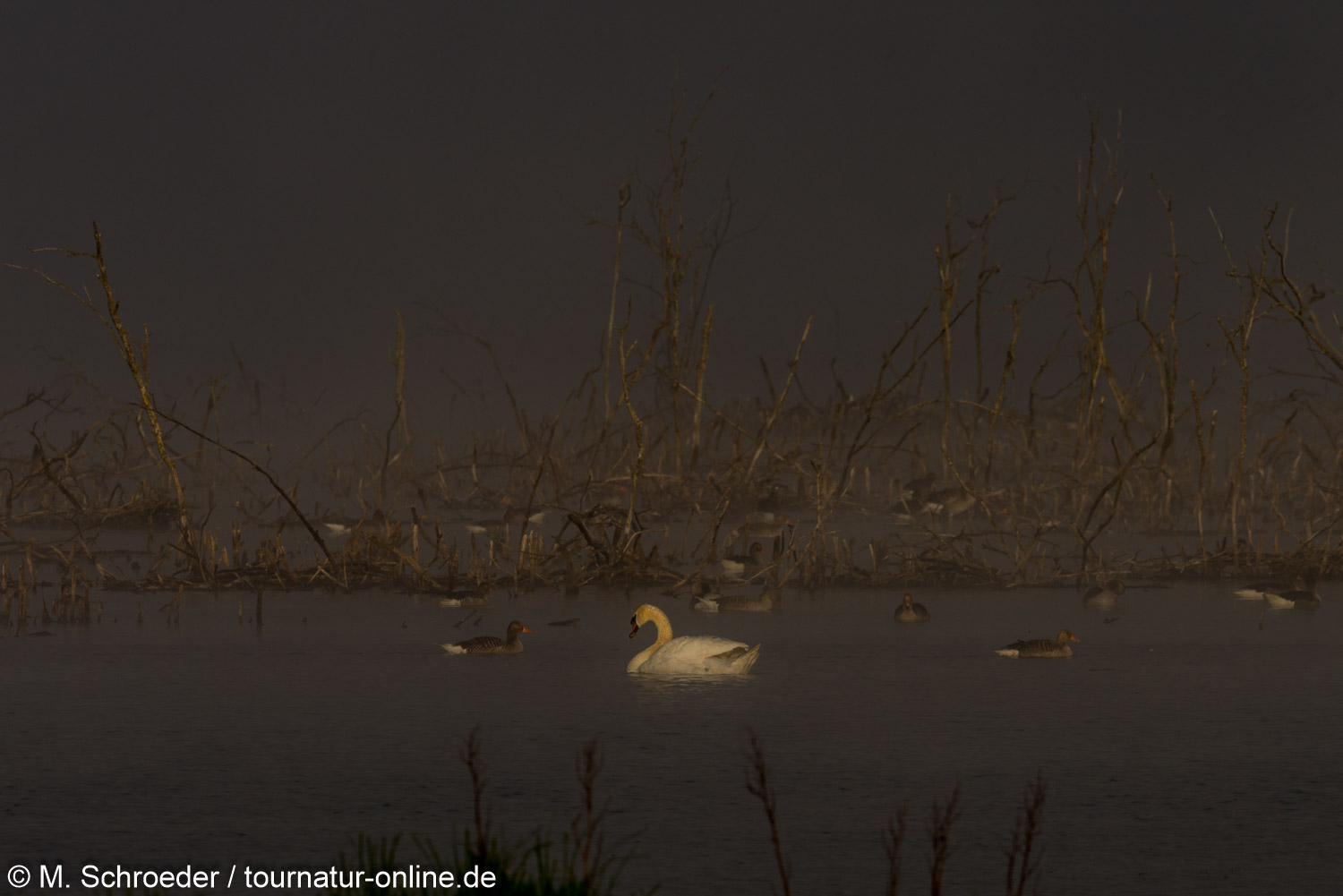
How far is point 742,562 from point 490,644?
17.4 ft

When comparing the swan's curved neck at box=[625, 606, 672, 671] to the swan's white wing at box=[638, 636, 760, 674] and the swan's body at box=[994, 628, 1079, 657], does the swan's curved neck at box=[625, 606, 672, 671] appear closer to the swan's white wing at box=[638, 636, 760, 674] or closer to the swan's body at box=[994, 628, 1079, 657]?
the swan's white wing at box=[638, 636, 760, 674]

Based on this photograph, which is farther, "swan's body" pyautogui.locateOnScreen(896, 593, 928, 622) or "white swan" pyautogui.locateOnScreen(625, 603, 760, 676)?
"swan's body" pyautogui.locateOnScreen(896, 593, 928, 622)

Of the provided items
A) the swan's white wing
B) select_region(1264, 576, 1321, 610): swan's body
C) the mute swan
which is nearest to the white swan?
the swan's white wing

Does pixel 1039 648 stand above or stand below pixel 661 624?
below

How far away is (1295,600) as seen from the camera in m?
15.0

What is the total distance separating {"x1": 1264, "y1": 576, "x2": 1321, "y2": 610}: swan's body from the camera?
49.2ft

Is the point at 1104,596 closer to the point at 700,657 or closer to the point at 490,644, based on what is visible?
the point at 700,657

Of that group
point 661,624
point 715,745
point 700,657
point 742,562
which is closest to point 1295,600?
point 742,562

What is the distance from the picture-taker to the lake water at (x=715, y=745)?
22.4 ft

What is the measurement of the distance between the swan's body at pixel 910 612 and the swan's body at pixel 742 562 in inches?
115

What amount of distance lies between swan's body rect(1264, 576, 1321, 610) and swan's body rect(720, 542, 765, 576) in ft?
15.9

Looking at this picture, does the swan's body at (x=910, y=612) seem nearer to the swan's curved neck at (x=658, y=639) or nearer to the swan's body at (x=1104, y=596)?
the swan's body at (x=1104, y=596)

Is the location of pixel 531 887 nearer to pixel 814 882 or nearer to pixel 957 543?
pixel 814 882

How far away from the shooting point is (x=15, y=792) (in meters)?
7.78
